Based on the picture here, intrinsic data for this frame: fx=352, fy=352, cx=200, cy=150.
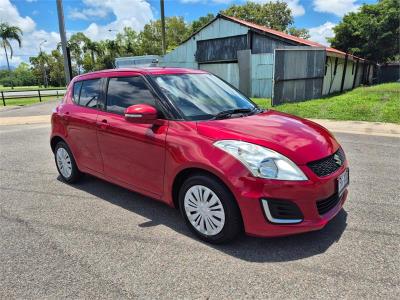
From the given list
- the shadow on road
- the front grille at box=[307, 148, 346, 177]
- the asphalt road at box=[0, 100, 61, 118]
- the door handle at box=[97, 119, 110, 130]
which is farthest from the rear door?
the asphalt road at box=[0, 100, 61, 118]

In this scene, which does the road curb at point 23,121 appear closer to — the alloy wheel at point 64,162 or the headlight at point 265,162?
the alloy wheel at point 64,162

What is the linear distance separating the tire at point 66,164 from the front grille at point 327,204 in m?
3.55

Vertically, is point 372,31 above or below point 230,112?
above

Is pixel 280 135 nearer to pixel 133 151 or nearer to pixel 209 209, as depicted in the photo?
pixel 209 209

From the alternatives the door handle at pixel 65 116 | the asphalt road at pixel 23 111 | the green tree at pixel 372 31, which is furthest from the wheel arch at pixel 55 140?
the green tree at pixel 372 31

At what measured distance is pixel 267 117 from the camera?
391 cm

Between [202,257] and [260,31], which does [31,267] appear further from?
[260,31]

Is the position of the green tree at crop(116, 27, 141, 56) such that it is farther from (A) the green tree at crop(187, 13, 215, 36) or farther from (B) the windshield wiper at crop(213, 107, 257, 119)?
(B) the windshield wiper at crop(213, 107, 257, 119)

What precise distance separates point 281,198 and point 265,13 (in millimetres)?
57475

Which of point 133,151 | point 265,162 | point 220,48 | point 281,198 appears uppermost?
point 220,48

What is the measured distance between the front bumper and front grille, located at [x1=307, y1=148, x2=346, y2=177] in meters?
0.05

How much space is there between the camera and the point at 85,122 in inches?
184

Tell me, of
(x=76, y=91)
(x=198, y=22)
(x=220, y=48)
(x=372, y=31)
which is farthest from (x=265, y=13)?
(x=76, y=91)

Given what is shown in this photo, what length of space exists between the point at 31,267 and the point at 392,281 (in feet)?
9.87
